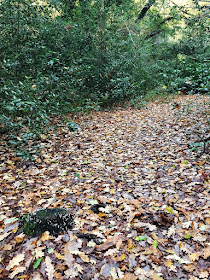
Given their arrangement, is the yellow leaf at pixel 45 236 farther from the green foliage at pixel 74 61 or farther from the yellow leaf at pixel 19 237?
the green foliage at pixel 74 61

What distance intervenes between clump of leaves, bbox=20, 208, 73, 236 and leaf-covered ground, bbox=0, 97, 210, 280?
0.30 feet

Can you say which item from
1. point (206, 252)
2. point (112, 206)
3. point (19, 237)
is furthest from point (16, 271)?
point (206, 252)

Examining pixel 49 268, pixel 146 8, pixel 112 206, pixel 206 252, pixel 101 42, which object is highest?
pixel 146 8

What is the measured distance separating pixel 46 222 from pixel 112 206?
97 centimetres

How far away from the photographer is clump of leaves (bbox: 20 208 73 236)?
251cm

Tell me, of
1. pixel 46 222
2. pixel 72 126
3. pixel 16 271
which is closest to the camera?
pixel 16 271

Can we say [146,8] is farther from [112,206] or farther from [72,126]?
[112,206]

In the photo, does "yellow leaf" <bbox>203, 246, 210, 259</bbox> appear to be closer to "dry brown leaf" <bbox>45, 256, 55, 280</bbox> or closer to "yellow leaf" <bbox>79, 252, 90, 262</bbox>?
"yellow leaf" <bbox>79, 252, 90, 262</bbox>

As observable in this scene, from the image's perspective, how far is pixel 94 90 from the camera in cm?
889

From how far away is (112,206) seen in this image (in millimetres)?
3035

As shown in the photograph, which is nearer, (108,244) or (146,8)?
(108,244)

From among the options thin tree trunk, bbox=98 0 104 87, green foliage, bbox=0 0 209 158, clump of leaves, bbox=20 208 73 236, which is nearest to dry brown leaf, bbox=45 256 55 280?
clump of leaves, bbox=20 208 73 236

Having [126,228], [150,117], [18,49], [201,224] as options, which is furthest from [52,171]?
[150,117]

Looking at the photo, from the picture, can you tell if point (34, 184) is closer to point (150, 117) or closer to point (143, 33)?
point (150, 117)
